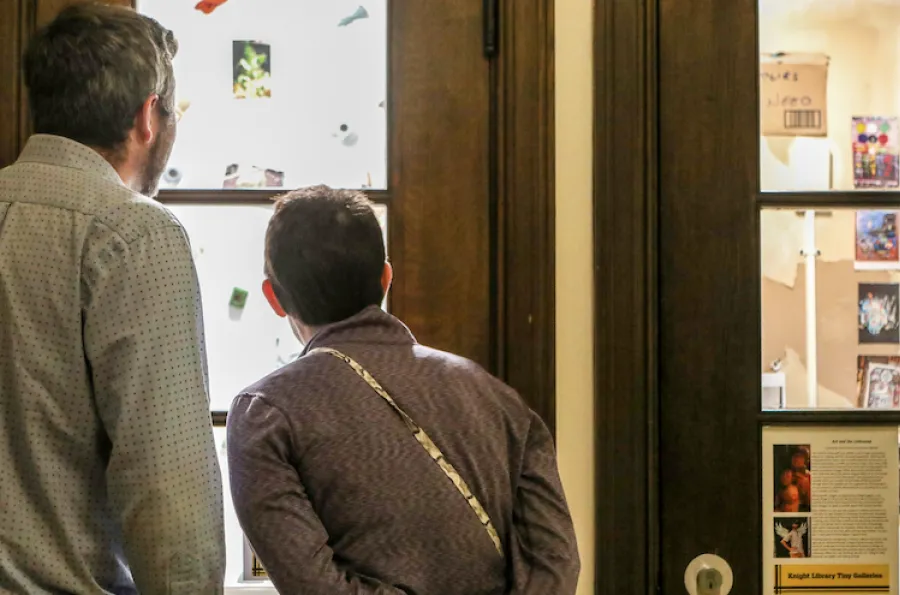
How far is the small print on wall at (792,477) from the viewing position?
4.50 feet

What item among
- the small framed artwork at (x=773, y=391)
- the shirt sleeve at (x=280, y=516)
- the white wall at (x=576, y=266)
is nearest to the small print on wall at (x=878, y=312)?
the small framed artwork at (x=773, y=391)

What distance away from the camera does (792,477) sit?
4.50ft

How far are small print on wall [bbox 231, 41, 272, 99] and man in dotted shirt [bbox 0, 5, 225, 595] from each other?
413 millimetres

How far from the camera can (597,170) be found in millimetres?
1366

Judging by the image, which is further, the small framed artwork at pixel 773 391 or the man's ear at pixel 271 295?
the small framed artwork at pixel 773 391

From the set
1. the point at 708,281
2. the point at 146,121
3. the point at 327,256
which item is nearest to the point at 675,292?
the point at 708,281

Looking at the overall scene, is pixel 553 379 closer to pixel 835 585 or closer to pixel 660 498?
pixel 660 498

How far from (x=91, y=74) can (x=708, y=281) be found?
3.07ft

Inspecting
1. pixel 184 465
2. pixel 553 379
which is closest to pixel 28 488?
pixel 184 465

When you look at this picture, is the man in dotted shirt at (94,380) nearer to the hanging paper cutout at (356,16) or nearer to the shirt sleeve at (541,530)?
the shirt sleeve at (541,530)

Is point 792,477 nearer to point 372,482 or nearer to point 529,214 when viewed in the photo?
point 529,214

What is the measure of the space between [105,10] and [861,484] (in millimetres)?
1285

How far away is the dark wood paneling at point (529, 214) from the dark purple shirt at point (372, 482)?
0.90 ft

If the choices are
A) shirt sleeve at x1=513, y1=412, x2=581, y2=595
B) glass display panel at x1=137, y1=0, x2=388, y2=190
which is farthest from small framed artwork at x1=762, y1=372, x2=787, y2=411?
glass display panel at x1=137, y1=0, x2=388, y2=190
